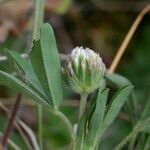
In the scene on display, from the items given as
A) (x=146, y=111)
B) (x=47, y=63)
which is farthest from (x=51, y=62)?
(x=146, y=111)

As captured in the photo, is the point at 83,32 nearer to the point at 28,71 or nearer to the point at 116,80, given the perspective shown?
the point at 116,80

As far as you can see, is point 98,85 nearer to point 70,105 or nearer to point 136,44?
point 70,105

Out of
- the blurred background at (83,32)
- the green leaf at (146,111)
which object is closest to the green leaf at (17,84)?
the green leaf at (146,111)

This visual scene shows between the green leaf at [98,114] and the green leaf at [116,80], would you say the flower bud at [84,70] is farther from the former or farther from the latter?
the green leaf at [116,80]

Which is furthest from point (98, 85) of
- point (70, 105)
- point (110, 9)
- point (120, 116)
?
point (110, 9)

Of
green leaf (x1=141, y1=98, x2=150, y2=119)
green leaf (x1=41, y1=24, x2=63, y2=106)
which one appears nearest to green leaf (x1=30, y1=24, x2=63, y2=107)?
green leaf (x1=41, y1=24, x2=63, y2=106)

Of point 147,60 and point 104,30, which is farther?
point 104,30
